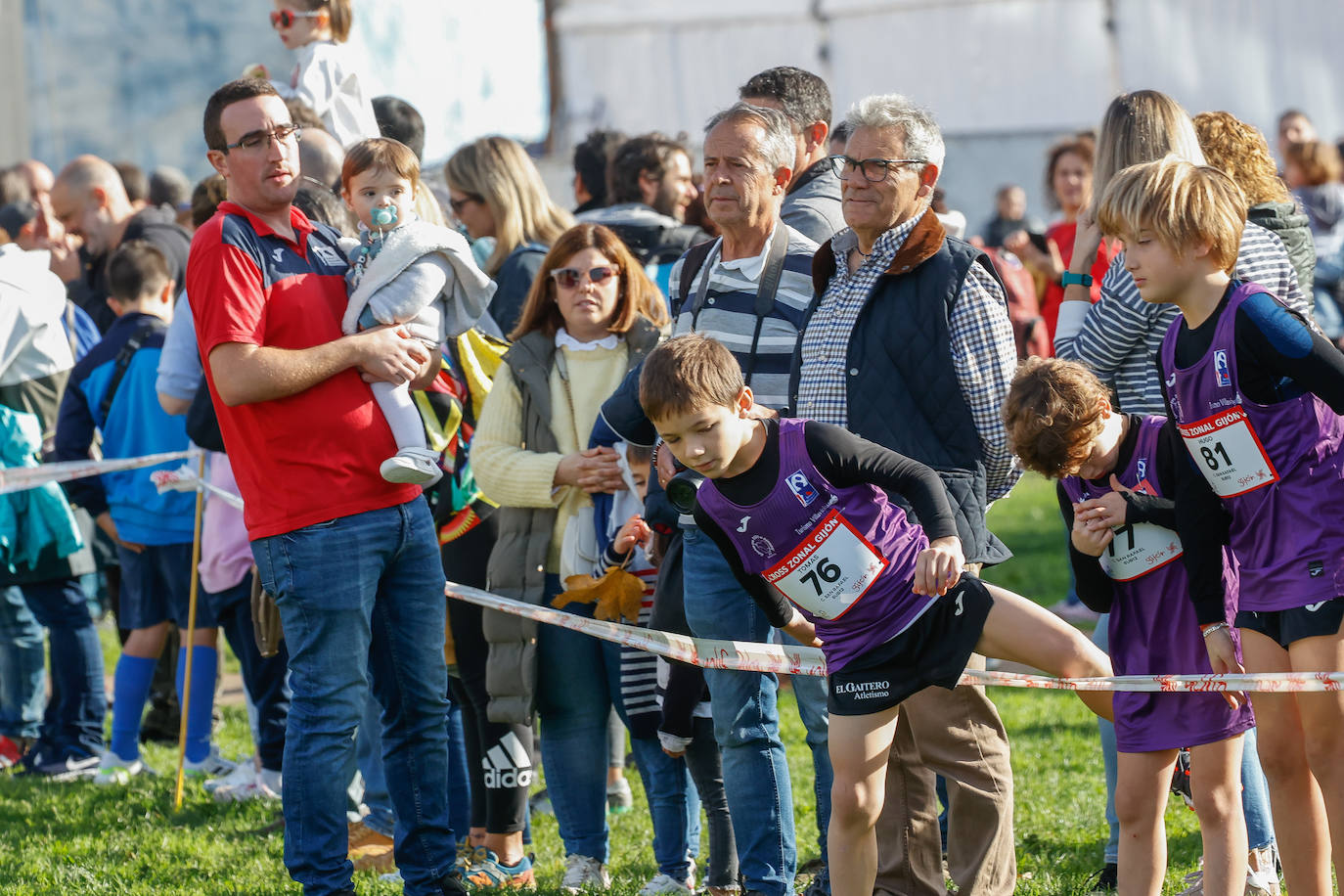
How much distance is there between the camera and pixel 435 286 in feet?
14.4

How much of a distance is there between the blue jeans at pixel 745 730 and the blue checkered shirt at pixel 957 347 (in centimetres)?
53

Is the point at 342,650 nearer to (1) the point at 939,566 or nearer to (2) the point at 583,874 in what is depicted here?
(2) the point at 583,874

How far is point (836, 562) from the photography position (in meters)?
3.69

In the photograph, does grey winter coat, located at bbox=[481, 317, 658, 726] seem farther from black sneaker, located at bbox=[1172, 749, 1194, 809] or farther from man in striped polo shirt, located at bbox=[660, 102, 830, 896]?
black sneaker, located at bbox=[1172, 749, 1194, 809]

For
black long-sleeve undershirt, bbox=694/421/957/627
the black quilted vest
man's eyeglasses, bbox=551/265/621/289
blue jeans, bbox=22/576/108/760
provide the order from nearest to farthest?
1. black long-sleeve undershirt, bbox=694/421/957/627
2. the black quilted vest
3. man's eyeglasses, bbox=551/265/621/289
4. blue jeans, bbox=22/576/108/760

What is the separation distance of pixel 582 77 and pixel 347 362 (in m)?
16.8

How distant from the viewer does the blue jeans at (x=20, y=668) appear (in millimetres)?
7191

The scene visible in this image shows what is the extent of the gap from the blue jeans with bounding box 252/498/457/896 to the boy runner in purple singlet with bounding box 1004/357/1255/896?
67.3 inches

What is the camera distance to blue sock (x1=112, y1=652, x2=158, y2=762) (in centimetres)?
679

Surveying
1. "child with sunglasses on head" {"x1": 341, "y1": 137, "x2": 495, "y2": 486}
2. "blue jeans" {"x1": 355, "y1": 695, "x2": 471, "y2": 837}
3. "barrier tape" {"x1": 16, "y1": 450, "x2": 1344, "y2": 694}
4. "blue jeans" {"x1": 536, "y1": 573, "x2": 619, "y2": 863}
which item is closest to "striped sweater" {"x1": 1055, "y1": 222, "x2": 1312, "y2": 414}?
"barrier tape" {"x1": 16, "y1": 450, "x2": 1344, "y2": 694}

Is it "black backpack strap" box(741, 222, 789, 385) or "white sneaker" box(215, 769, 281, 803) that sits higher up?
"black backpack strap" box(741, 222, 789, 385)

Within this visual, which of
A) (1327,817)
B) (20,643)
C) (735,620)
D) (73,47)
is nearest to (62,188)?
(20,643)

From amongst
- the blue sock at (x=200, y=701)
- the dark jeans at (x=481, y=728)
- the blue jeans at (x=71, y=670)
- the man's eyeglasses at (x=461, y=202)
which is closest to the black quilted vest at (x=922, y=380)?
the dark jeans at (x=481, y=728)

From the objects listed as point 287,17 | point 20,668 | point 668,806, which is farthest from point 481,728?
point 287,17
